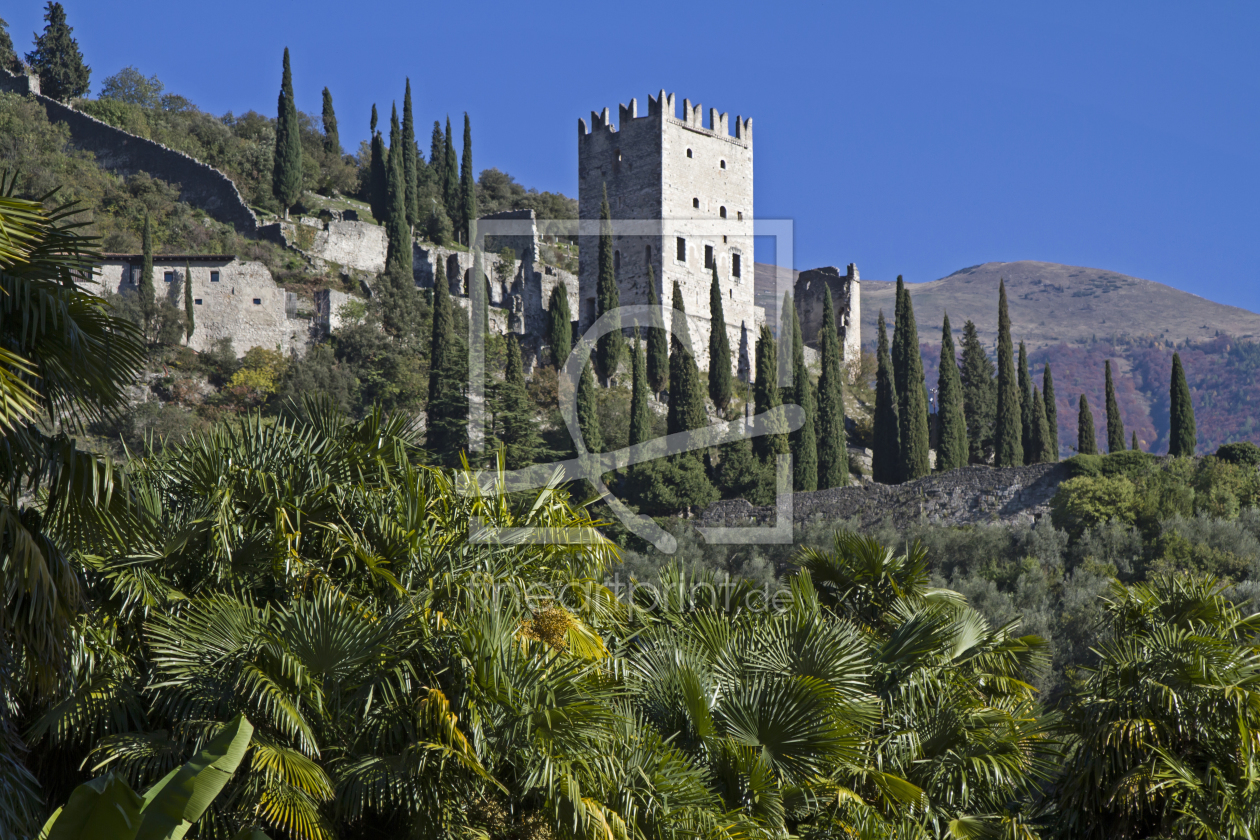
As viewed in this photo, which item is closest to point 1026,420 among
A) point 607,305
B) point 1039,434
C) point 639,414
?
point 1039,434

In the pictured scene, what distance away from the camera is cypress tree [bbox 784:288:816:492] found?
33.9m

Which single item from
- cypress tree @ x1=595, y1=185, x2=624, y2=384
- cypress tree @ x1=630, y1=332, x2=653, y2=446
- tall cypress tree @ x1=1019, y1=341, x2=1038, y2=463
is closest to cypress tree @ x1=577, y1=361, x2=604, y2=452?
cypress tree @ x1=630, y1=332, x2=653, y2=446

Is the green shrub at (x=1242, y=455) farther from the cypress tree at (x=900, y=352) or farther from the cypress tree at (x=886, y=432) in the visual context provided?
the cypress tree at (x=900, y=352)

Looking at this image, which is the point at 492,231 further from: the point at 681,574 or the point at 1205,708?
the point at 1205,708

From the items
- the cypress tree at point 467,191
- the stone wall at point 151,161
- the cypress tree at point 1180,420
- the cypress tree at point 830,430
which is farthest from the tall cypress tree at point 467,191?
the cypress tree at point 1180,420

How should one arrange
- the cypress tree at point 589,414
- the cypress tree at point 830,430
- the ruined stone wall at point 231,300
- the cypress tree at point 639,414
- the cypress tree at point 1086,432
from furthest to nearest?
the ruined stone wall at point 231,300 < the cypress tree at point 589,414 < the cypress tree at point 639,414 < the cypress tree at point 830,430 < the cypress tree at point 1086,432

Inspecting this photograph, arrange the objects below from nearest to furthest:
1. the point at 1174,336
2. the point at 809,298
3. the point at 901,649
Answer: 1. the point at 901,649
2. the point at 809,298
3. the point at 1174,336

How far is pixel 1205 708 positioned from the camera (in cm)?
683

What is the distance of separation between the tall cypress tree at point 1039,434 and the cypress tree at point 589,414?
13.0 meters

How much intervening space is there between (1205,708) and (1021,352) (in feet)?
104

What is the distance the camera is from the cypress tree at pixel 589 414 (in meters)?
36.2

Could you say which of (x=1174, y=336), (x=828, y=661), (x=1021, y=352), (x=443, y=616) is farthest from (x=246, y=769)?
(x=1174, y=336)

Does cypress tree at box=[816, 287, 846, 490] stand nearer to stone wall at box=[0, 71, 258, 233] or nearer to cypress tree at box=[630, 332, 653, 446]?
cypress tree at box=[630, 332, 653, 446]

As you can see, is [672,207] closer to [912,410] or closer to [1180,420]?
[912,410]
